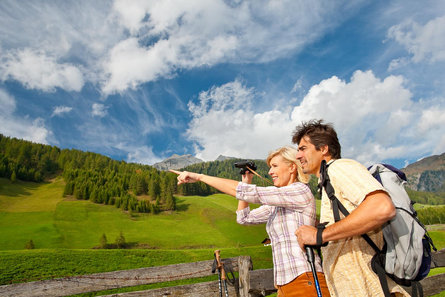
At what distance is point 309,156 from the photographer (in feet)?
8.73

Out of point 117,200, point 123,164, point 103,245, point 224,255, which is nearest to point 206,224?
point 103,245

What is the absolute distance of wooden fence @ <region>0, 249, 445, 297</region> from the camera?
13.5 feet

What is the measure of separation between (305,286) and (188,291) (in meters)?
2.85

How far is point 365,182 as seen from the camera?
191 centimetres

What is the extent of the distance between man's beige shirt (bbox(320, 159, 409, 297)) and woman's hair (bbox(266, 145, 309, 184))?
0.63 m

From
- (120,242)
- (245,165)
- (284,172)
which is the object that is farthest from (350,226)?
(120,242)

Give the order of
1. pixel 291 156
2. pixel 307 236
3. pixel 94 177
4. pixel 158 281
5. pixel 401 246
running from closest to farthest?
pixel 401 246 → pixel 307 236 → pixel 291 156 → pixel 158 281 → pixel 94 177

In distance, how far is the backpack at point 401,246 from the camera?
1.86 meters

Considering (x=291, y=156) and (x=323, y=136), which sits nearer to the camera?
(x=323, y=136)

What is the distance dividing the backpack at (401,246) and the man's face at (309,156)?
2.12 feet

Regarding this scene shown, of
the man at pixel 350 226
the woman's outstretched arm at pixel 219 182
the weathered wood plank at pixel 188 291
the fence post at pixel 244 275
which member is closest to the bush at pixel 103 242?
the weathered wood plank at pixel 188 291

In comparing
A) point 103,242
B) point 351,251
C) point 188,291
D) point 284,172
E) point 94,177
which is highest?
point 94,177

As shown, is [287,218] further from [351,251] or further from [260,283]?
[260,283]

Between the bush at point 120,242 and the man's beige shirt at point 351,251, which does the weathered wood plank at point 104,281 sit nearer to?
the man's beige shirt at point 351,251
